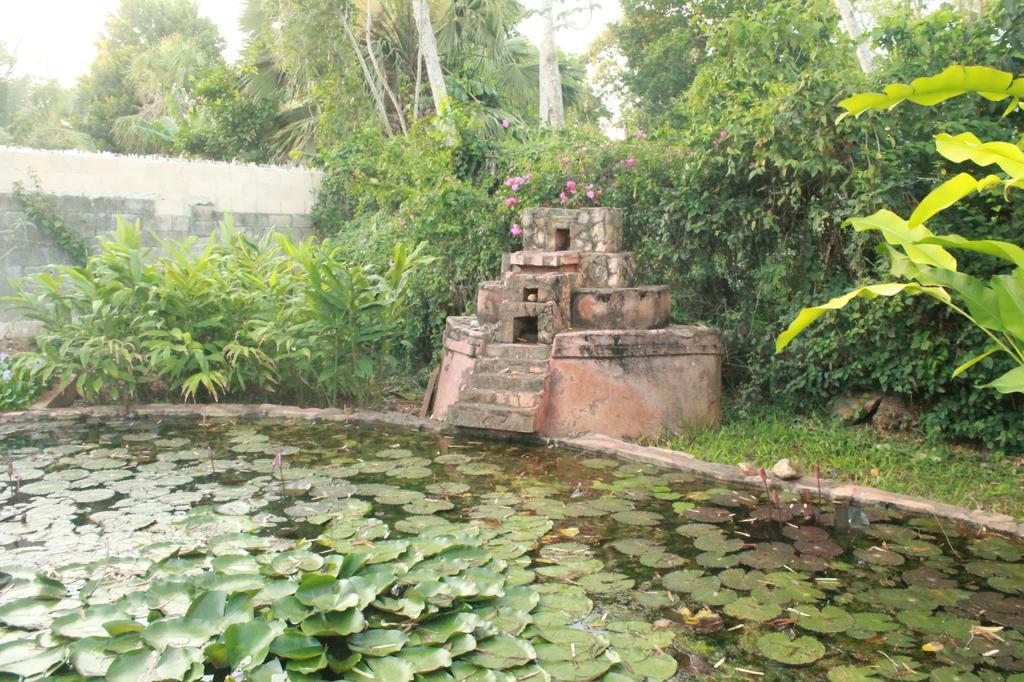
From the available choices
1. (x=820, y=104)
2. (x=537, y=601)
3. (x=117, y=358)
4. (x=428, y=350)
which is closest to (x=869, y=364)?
(x=820, y=104)

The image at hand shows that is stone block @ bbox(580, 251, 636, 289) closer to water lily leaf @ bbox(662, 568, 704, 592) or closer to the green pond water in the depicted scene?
the green pond water

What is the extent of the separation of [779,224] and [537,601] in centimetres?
364

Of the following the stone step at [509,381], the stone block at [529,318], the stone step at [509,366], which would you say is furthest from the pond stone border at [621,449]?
the stone block at [529,318]

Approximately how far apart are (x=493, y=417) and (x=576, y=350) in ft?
2.14

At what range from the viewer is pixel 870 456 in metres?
4.63

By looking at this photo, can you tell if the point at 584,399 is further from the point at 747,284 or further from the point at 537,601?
the point at 537,601

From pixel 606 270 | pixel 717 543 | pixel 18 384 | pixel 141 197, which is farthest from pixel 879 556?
pixel 141 197

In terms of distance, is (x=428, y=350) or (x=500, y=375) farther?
(x=428, y=350)

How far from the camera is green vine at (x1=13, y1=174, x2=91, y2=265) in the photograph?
7777mm

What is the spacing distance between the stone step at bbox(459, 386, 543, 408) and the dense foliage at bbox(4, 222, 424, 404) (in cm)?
98

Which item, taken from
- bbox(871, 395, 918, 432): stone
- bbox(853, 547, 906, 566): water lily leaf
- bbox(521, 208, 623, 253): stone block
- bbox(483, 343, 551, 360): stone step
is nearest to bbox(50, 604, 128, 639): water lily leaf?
bbox(853, 547, 906, 566): water lily leaf

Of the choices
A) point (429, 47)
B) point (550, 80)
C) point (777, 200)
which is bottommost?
point (777, 200)

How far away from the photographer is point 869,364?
16.5ft

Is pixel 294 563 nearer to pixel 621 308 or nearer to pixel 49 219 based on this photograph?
pixel 621 308
